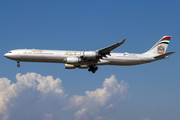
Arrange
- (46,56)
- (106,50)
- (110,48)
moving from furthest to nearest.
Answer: (46,56), (106,50), (110,48)

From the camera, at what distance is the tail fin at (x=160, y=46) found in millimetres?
52250

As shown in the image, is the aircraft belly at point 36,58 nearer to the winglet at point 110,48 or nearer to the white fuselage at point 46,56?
the white fuselage at point 46,56

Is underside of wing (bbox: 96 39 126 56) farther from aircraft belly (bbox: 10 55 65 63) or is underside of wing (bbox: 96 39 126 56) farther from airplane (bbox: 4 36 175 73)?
aircraft belly (bbox: 10 55 65 63)

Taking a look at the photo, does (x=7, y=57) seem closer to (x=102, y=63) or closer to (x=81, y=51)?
(x=81, y=51)

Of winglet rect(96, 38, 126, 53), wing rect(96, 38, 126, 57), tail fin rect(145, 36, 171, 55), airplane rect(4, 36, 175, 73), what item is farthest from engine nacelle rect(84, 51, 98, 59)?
tail fin rect(145, 36, 171, 55)

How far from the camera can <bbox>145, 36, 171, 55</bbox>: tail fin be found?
5225 cm

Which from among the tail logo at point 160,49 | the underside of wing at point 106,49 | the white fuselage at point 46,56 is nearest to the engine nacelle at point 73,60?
the white fuselage at point 46,56

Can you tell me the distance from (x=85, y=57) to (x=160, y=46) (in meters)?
A: 19.2

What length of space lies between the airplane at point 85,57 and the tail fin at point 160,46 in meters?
2.55

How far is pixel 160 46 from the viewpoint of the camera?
53344 millimetres

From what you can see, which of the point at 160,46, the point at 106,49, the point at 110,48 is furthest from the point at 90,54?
the point at 160,46

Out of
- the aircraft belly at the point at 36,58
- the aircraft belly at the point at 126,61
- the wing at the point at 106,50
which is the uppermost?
the wing at the point at 106,50

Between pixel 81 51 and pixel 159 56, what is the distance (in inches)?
614

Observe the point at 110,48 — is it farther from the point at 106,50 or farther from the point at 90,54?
the point at 90,54
